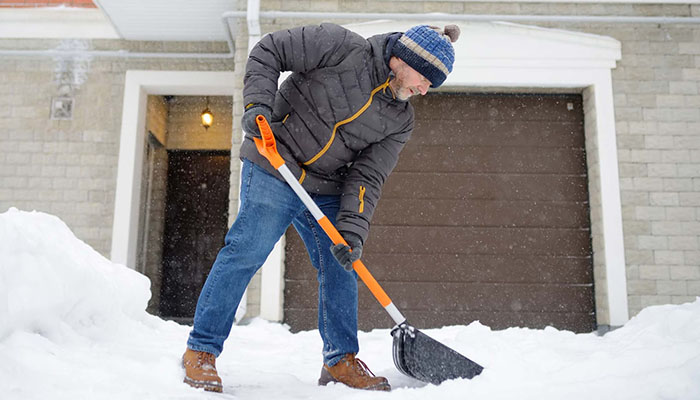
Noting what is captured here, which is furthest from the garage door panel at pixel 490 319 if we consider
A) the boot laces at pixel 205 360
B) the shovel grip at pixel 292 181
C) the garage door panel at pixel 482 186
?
the boot laces at pixel 205 360

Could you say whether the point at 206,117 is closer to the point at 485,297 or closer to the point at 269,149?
the point at 485,297

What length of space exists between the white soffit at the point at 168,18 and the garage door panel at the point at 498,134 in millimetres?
2299

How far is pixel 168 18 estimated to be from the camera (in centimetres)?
553

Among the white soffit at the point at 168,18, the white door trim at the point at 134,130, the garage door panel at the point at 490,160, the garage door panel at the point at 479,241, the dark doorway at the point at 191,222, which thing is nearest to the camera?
the garage door panel at the point at 479,241

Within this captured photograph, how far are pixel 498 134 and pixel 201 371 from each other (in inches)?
156

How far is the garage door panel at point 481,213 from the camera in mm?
4938

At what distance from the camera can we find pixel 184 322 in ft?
22.7

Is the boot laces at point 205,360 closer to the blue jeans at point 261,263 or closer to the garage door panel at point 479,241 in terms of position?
the blue jeans at point 261,263

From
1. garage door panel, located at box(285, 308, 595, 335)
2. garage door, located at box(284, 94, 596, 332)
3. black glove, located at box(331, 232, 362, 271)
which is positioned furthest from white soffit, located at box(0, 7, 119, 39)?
black glove, located at box(331, 232, 362, 271)

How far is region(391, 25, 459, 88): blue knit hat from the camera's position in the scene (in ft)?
6.88

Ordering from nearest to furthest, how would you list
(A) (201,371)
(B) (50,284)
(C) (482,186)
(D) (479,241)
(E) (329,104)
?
1. (A) (201,371)
2. (B) (50,284)
3. (E) (329,104)
4. (D) (479,241)
5. (C) (482,186)

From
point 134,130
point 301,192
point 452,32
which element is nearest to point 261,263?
point 301,192

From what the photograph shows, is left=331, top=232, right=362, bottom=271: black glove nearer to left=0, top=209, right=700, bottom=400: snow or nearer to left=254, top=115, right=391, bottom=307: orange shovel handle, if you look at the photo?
left=254, top=115, right=391, bottom=307: orange shovel handle

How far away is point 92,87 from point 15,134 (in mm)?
965
